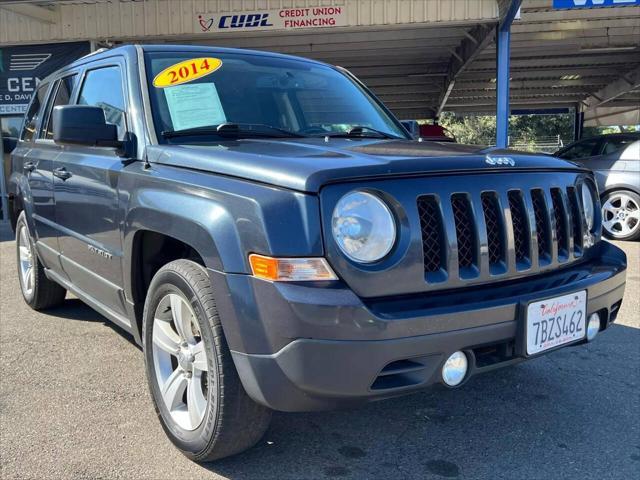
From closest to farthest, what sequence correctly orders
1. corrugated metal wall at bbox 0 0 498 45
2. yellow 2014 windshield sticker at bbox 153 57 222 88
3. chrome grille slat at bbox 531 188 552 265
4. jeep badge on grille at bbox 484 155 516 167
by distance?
jeep badge on grille at bbox 484 155 516 167
chrome grille slat at bbox 531 188 552 265
yellow 2014 windshield sticker at bbox 153 57 222 88
corrugated metal wall at bbox 0 0 498 45

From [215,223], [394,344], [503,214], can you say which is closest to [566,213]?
[503,214]

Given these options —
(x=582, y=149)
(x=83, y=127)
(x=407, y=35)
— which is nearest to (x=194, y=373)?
(x=83, y=127)

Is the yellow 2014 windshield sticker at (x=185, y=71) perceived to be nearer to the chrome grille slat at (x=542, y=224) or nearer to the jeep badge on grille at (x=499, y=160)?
the jeep badge on grille at (x=499, y=160)

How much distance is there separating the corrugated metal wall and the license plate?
915 centimetres

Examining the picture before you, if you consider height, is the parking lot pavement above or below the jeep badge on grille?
below

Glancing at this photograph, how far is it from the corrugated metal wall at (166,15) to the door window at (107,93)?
7969 mm

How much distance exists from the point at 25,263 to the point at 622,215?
7.49 metres

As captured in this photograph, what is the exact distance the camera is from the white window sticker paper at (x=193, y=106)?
2844 mm

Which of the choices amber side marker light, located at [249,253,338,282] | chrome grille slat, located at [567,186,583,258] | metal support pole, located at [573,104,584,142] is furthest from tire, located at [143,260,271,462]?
metal support pole, located at [573,104,584,142]

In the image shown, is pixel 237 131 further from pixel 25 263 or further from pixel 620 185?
pixel 620 185

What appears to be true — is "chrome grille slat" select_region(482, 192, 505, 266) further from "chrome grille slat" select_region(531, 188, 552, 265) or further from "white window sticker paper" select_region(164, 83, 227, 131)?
"white window sticker paper" select_region(164, 83, 227, 131)

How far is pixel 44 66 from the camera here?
11672mm

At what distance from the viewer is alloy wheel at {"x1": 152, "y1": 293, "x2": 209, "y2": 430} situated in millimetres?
2412

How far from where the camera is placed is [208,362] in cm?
223
